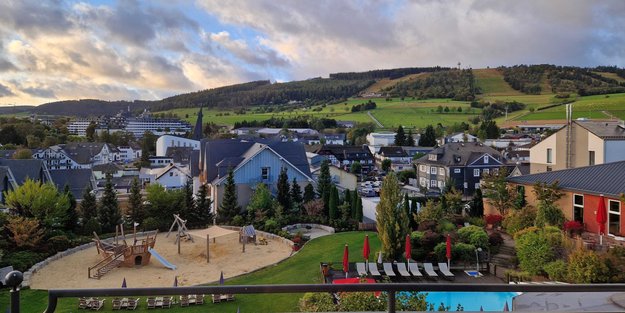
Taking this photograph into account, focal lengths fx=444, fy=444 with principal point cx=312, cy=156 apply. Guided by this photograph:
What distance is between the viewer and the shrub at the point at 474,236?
1805 centimetres

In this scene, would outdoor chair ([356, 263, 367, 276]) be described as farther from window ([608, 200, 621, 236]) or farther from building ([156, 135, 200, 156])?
building ([156, 135, 200, 156])

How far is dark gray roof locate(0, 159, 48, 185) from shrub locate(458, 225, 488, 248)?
29.4m

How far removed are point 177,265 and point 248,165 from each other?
41.4 feet

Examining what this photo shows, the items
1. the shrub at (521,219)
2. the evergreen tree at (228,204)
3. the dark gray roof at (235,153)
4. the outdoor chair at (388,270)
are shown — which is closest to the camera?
the outdoor chair at (388,270)

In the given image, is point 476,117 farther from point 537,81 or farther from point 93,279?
point 93,279

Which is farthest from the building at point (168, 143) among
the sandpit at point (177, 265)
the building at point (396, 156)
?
the sandpit at point (177, 265)

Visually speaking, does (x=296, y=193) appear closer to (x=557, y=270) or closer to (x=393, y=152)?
(x=557, y=270)

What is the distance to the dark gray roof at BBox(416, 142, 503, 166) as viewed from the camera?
153 ft

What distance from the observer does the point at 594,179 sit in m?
18.9

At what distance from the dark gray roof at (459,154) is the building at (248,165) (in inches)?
758

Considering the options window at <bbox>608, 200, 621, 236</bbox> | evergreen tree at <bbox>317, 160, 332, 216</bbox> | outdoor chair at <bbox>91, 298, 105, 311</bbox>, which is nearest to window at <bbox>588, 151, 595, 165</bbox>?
window at <bbox>608, 200, 621, 236</bbox>

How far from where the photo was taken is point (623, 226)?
16.9 m

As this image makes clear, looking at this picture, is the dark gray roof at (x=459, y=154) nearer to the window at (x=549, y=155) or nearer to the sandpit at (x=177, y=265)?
the window at (x=549, y=155)

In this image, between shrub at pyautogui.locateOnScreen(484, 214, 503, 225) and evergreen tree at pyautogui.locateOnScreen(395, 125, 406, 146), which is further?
evergreen tree at pyautogui.locateOnScreen(395, 125, 406, 146)
